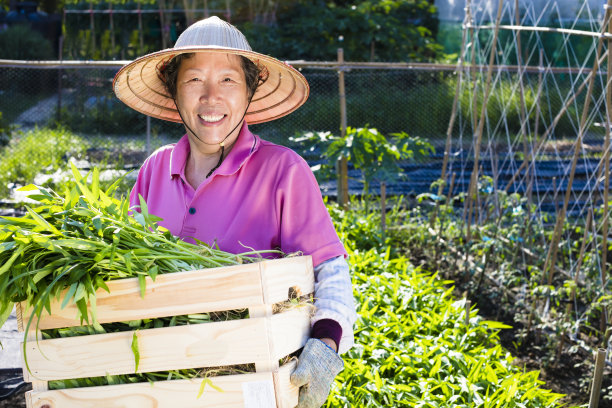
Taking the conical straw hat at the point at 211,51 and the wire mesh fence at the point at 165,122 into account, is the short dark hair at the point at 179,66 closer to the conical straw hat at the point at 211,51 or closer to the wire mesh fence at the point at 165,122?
the conical straw hat at the point at 211,51

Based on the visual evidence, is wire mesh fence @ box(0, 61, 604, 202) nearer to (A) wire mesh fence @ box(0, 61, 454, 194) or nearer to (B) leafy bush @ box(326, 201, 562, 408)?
(A) wire mesh fence @ box(0, 61, 454, 194)

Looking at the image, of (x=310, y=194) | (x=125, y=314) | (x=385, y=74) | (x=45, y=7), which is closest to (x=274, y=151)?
(x=310, y=194)

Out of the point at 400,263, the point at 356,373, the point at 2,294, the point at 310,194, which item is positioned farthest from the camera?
the point at 400,263

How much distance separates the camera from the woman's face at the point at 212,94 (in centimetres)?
186

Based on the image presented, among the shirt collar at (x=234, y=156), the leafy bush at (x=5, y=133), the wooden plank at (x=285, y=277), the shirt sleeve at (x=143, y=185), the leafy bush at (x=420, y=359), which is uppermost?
the shirt collar at (x=234, y=156)

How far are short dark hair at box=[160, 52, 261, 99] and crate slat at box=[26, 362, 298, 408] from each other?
88cm

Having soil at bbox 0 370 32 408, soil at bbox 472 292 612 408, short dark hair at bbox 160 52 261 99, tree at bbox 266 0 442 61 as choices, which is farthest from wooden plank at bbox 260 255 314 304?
tree at bbox 266 0 442 61

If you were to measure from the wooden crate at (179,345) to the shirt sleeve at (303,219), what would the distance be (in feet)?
1.04

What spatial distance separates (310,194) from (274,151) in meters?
0.17

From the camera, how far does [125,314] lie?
138 cm

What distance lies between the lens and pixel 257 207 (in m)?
1.81

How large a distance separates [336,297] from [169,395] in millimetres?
473

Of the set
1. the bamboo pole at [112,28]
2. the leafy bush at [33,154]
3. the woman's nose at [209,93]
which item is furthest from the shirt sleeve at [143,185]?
the bamboo pole at [112,28]

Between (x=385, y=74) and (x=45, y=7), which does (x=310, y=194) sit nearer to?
(x=385, y=74)
